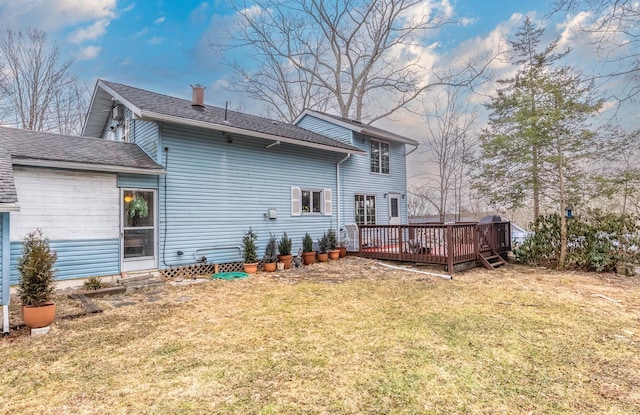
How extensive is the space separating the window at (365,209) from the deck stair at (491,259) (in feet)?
14.3

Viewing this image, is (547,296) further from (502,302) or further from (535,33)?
(535,33)

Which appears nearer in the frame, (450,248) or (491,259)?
(450,248)

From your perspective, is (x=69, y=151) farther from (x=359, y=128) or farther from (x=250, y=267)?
(x=359, y=128)

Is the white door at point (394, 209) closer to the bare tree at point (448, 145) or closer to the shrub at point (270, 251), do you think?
the bare tree at point (448, 145)

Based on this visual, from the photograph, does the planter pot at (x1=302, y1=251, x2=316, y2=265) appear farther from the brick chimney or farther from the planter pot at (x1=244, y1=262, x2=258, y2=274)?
the brick chimney

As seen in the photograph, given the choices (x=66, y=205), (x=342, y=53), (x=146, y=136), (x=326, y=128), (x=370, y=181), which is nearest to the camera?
(x=66, y=205)

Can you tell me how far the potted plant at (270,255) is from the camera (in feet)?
29.5

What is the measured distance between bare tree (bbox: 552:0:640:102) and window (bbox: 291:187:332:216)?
24.6 feet

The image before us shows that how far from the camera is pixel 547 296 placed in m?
5.98

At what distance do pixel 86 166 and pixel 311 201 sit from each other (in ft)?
20.4

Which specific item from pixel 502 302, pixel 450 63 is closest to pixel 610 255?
pixel 502 302

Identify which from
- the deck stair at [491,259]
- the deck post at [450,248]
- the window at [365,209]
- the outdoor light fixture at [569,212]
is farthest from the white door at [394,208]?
the outdoor light fixture at [569,212]

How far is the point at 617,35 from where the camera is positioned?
4.59m

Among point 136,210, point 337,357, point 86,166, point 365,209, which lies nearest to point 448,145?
point 365,209
